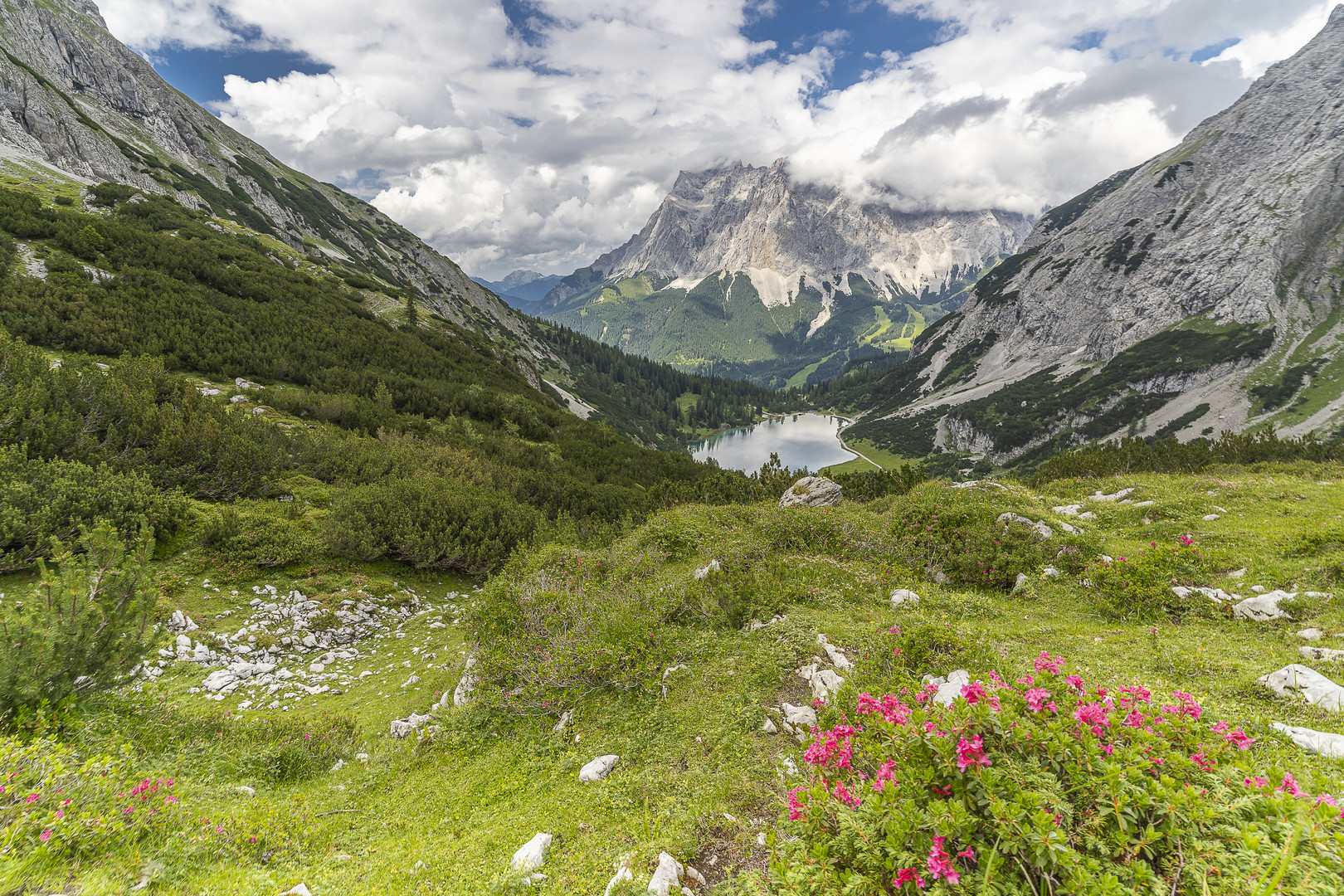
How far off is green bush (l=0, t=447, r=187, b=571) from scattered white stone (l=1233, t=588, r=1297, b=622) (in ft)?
71.1

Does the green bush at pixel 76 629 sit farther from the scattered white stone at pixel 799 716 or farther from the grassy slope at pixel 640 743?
the scattered white stone at pixel 799 716

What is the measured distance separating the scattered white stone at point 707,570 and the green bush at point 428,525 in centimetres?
682

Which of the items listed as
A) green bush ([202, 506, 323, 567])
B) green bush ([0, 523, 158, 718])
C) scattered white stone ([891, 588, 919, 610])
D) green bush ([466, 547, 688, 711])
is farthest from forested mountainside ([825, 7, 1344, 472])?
green bush ([0, 523, 158, 718])

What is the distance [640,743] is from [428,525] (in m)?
12.6

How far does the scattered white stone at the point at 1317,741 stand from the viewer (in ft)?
13.4

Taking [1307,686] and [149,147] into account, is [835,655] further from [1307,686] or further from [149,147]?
[149,147]

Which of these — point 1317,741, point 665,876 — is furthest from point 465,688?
point 1317,741

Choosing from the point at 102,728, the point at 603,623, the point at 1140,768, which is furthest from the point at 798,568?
the point at 102,728

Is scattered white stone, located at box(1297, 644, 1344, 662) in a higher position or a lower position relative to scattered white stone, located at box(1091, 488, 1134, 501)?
higher

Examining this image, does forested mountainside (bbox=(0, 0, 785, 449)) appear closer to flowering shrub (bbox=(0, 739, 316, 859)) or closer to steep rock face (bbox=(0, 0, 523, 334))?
steep rock face (bbox=(0, 0, 523, 334))

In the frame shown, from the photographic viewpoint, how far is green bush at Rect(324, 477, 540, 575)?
15.1 meters

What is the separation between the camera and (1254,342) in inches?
5645

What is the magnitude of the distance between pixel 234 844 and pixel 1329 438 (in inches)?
7024

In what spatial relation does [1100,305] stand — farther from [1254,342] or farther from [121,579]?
[121,579]
